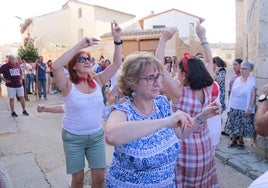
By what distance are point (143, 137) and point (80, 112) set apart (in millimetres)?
1394

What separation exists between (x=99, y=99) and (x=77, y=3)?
3603 centimetres

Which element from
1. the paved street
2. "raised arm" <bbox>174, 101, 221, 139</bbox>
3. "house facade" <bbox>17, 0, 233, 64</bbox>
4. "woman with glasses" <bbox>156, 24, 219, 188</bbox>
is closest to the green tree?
"house facade" <bbox>17, 0, 233, 64</bbox>

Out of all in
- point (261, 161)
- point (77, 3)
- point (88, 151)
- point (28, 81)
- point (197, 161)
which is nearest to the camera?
point (197, 161)

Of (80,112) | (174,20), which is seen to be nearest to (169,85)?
(80,112)

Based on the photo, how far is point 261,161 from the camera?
523 centimetres

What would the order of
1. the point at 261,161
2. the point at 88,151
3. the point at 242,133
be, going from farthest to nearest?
the point at 242,133 → the point at 261,161 → the point at 88,151

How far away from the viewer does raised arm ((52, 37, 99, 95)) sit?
306 centimetres

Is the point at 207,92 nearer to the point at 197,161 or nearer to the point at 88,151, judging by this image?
the point at 197,161

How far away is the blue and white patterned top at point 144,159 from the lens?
6.82ft

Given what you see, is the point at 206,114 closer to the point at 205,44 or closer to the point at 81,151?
the point at 205,44

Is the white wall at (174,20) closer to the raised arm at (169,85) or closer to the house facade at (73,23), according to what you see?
the house facade at (73,23)

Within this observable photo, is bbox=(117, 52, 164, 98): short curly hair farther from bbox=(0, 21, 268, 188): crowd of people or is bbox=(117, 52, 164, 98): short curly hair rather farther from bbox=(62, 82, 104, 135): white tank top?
bbox=(62, 82, 104, 135): white tank top

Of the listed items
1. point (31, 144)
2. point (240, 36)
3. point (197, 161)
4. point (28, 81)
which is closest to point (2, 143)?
point (31, 144)

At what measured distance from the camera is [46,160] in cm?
568
